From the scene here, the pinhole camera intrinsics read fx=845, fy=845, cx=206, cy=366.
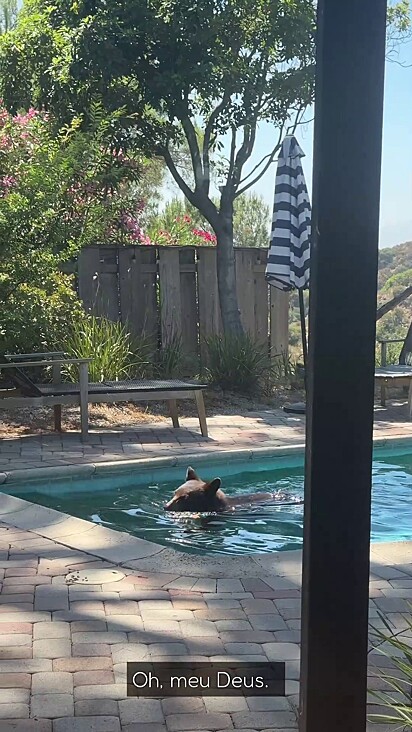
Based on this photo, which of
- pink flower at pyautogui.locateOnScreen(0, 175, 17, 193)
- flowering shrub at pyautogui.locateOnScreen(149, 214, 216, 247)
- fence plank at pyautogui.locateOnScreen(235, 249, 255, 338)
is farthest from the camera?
flowering shrub at pyautogui.locateOnScreen(149, 214, 216, 247)

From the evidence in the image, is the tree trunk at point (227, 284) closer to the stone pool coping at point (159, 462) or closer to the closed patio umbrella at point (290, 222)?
the closed patio umbrella at point (290, 222)

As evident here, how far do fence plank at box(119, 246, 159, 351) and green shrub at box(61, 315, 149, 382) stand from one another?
31.8 inches

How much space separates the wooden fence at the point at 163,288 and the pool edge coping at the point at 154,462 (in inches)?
148

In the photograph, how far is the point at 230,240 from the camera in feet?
34.7

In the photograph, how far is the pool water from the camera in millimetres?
4871

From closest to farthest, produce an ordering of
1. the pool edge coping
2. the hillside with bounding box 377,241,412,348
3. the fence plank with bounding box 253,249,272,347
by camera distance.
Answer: the pool edge coping, the fence plank with bounding box 253,249,272,347, the hillside with bounding box 377,241,412,348

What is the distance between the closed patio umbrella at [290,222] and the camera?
8.20 metres

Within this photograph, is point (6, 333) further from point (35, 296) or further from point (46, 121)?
point (46, 121)

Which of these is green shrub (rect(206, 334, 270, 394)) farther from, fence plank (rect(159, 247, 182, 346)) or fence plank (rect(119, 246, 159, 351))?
fence plank (rect(119, 246, 159, 351))

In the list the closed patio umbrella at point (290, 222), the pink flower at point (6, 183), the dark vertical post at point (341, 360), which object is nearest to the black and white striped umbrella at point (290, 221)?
the closed patio umbrella at point (290, 222)

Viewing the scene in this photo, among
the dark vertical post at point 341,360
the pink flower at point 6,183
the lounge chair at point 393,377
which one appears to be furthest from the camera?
the lounge chair at point 393,377

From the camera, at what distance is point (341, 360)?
1.64 metres

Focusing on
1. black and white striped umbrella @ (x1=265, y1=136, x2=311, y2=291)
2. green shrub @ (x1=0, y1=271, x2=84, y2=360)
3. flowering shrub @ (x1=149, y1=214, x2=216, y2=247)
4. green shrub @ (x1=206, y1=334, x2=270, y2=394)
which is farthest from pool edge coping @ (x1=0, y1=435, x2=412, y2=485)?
flowering shrub @ (x1=149, y1=214, x2=216, y2=247)

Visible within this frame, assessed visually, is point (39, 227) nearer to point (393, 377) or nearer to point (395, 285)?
point (393, 377)
